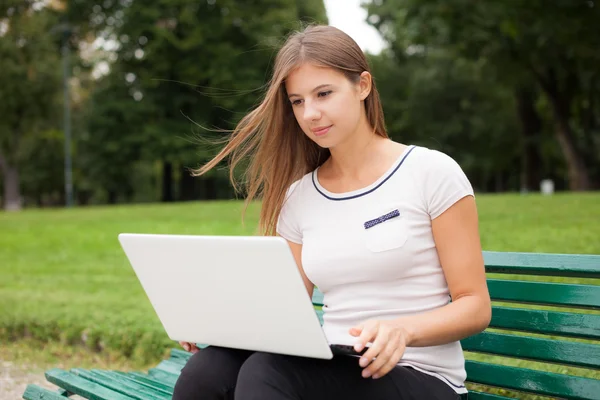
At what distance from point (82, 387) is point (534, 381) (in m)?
1.57

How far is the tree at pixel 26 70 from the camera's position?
26.6 meters

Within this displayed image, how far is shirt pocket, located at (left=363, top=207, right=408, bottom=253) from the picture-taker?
2.20m

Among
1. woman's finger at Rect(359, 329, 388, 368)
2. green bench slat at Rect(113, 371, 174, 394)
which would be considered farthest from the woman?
green bench slat at Rect(113, 371, 174, 394)

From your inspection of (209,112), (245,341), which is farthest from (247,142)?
(209,112)

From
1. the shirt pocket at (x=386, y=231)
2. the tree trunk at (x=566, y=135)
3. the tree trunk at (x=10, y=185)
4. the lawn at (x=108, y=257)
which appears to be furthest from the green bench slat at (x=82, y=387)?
the tree trunk at (x=10, y=185)

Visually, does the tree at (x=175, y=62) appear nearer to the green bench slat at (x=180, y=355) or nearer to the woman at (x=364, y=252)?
the green bench slat at (x=180, y=355)

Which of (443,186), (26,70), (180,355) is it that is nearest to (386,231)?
(443,186)

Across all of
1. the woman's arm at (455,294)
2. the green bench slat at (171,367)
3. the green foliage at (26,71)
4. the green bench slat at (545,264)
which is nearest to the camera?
the woman's arm at (455,294)

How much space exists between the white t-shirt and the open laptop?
0.36 m

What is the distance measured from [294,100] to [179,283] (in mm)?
691

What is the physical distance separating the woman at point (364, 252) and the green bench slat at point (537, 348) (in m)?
0.32

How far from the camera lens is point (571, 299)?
2297mm

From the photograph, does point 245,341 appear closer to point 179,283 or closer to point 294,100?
point 179,283

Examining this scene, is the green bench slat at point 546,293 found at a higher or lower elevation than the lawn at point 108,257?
higher
